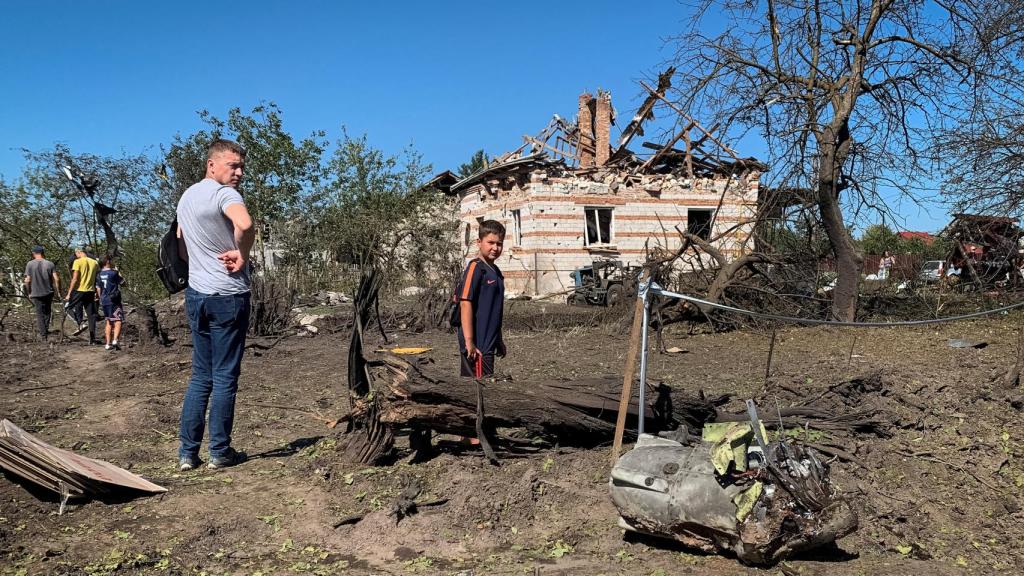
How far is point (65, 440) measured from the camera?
5.02m

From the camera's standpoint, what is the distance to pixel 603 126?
73.0ft

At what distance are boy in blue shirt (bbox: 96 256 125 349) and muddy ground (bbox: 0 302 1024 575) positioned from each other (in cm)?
402

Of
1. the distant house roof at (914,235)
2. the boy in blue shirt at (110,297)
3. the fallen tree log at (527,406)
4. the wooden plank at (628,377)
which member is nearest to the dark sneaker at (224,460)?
the fallen tree log at (527,406)

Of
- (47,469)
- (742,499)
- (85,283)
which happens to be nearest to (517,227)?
(85,283)

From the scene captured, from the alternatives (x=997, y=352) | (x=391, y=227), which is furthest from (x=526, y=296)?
(x=997, y=352)

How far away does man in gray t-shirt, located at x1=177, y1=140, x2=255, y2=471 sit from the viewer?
395 cm

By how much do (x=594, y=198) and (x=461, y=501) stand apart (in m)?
18.4

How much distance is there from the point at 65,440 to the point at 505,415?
355cm

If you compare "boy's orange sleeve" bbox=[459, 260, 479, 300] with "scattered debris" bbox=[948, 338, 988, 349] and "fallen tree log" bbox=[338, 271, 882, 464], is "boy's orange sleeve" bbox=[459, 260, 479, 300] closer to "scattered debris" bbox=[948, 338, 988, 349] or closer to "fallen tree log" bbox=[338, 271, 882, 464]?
"fallen tree log" bbox=[338, 271, 882, 464]

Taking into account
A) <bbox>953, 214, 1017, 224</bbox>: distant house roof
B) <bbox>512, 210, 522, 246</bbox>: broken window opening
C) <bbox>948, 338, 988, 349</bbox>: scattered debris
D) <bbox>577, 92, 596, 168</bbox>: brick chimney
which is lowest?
<bbox>948, 338, 988, 349</bbox>: scattered debris

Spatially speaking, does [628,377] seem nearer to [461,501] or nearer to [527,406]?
[527,406]

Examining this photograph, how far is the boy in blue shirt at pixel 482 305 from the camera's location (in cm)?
416

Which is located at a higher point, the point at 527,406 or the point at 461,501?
the point at 527,406

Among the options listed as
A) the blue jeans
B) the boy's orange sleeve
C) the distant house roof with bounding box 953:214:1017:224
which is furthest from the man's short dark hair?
the distant house roof with bounding box 953:214:1017:224
